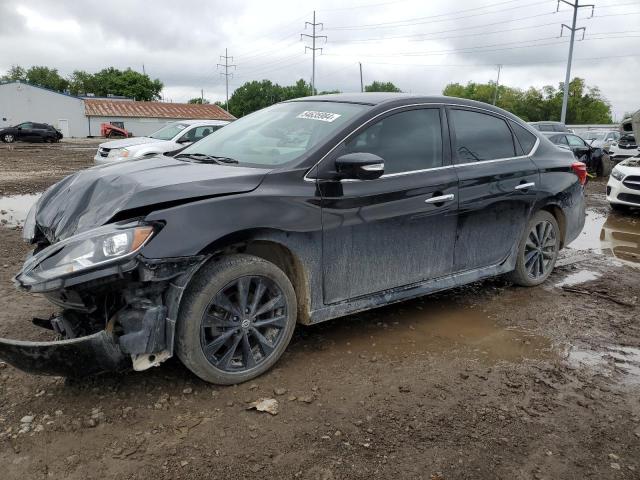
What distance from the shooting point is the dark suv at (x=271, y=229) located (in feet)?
9.02

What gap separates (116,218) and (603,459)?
2.74m

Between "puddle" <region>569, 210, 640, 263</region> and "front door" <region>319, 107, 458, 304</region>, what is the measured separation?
12.9 feet

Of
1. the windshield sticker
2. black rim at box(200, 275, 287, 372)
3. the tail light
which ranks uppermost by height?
the windshield sticker

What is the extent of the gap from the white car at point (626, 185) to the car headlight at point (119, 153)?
399 inches

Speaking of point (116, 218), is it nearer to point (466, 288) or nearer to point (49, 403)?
point (49, 403)

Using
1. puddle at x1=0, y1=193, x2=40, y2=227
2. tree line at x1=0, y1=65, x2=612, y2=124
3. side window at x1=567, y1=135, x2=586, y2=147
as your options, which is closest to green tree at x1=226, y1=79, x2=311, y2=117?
tree line at x1=0, y1=65, x2=612, y2=124

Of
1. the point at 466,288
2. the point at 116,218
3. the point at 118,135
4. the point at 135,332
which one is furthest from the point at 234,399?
the point at 118,135

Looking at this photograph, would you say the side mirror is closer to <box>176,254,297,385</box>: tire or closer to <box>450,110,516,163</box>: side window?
<box>176,254,297,385</box>: tire

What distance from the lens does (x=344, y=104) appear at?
3955 mm

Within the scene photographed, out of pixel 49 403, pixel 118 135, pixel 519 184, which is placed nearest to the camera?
pixel 49 403

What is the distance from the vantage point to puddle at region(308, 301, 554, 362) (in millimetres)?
3756

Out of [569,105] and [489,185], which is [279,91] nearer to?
[569,105]

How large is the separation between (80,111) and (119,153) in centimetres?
5142

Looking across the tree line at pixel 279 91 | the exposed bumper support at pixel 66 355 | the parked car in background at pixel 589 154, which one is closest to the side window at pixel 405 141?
the exposed bumper support at pixel 66 355
